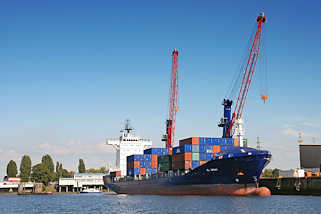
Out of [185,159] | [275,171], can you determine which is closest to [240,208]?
[185,159]

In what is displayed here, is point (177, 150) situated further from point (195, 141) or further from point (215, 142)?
point (215, 142)

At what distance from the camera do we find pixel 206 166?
2621 inches

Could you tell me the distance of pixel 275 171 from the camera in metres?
160

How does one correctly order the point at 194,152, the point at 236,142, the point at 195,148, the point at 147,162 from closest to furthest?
the point at 194,152 < the point at 195,148 < the point at 236,142 < the point at 147,162

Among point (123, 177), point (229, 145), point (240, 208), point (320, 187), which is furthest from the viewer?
point (123, 177)

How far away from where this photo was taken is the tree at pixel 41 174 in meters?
147

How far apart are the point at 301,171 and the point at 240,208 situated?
3763 centimetres

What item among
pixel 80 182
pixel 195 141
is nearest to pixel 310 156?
pixel 195 141

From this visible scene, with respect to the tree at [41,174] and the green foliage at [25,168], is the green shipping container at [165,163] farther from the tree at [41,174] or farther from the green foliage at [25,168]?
the green foliage at [25,168]

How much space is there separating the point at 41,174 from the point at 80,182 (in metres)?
18.2

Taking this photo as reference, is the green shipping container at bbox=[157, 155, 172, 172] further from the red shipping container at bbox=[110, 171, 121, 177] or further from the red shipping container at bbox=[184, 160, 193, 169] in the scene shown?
the red shipping container at bbox=[110, 171, 121, 177]

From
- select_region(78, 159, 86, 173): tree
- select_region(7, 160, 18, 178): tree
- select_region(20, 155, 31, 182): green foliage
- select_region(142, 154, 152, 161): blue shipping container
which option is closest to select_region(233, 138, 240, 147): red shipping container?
select_region(142, 154, 152, 161): blue shipping container

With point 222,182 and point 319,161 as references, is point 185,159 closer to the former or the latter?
point 222,182

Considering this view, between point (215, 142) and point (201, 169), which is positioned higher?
point (215, 142)
